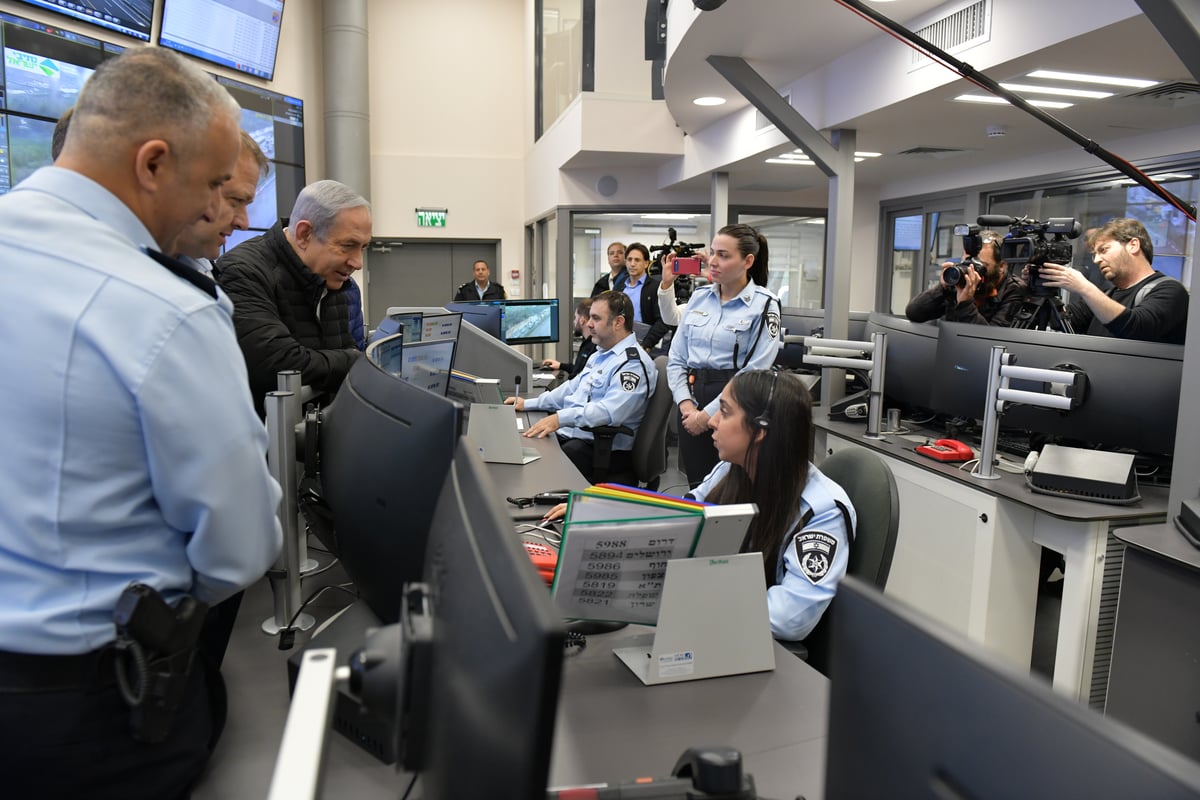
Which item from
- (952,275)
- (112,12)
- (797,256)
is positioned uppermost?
(112,12)

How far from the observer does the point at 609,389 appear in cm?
341

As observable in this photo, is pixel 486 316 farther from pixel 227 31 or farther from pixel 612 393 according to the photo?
pixel 227 31

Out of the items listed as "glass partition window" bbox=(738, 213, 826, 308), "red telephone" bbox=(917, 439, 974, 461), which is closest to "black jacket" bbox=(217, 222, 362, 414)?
"red telephone" bbox=(917, 439, 974, 461)

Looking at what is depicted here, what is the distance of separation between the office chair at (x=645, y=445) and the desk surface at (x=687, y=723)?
2.04 m

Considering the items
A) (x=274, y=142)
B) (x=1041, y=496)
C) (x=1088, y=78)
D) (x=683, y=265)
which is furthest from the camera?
(x=274, y=142)

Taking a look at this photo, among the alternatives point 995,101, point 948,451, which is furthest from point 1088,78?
point 948,451

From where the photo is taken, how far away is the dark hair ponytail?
3381 mm

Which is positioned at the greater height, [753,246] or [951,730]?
[753,246]

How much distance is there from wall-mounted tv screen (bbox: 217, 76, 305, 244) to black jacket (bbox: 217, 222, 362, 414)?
4805 mm

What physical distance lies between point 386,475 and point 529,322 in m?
4.23

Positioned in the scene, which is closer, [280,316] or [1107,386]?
[280,316]

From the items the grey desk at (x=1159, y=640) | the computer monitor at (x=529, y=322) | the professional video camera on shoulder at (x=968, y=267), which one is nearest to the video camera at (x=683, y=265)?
the computer monitor at (x=529, y=322)

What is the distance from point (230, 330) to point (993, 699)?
2.72 feet

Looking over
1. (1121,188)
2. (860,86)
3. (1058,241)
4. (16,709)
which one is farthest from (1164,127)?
(16,709)
